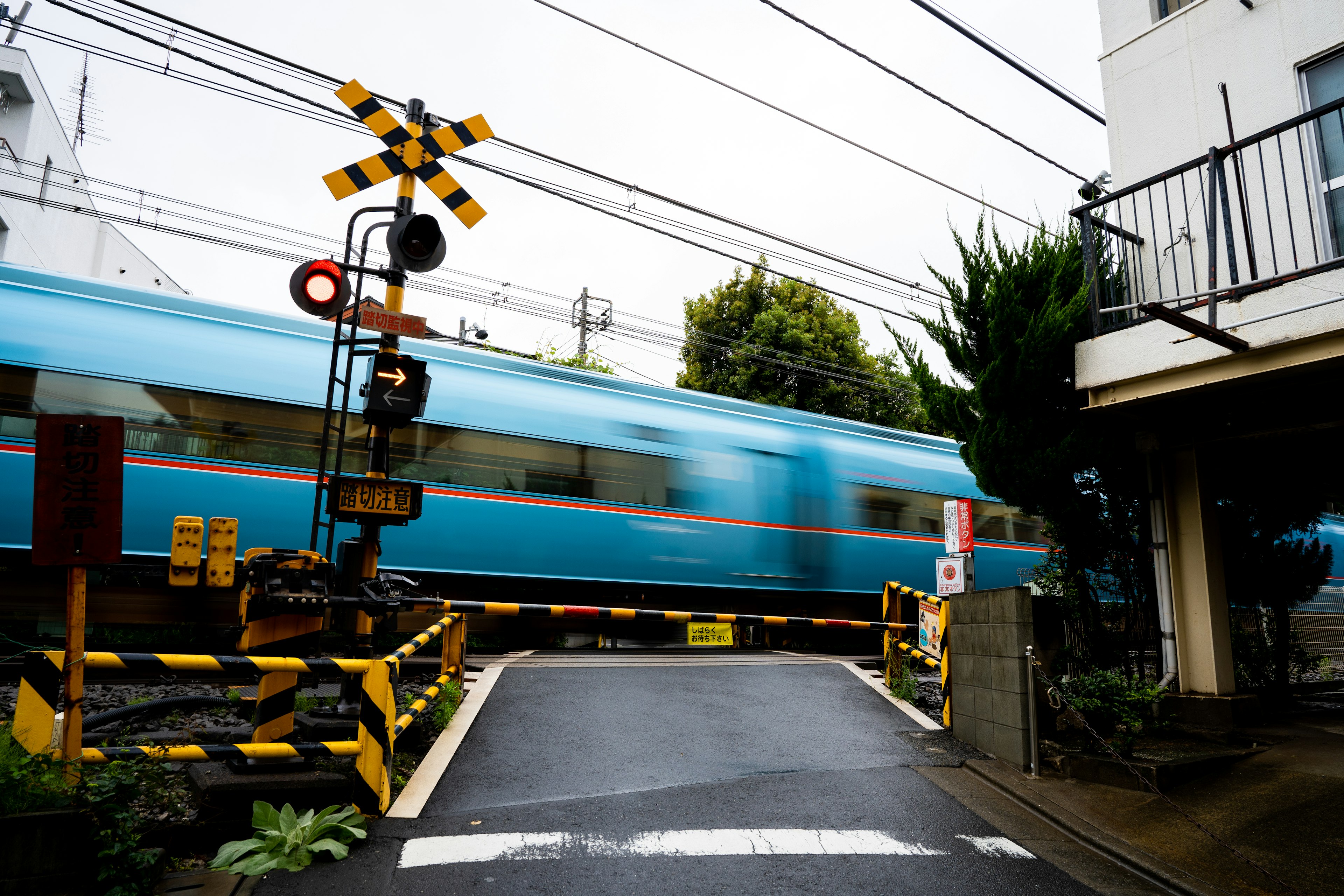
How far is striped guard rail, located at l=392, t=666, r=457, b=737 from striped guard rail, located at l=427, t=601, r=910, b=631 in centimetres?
56

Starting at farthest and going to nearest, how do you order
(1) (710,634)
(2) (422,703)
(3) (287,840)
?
A: 1. (1) (710,634)
2. (2) (422,703)
3. (3) (287,840)

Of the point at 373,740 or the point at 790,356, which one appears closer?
the point at 373,740

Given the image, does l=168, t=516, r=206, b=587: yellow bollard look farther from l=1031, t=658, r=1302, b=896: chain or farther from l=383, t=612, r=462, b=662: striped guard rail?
l=1031, t=658, r=1302, b=896: chain

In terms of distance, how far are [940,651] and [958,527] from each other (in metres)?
1.29

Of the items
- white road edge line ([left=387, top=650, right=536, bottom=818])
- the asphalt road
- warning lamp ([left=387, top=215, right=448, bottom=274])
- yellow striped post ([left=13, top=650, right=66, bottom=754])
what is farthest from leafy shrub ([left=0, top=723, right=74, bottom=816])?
warning lamp ([left=387, top=215, right=448, bottom=274])

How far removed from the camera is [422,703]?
5.54 m

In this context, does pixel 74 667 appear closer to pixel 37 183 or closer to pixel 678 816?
pixel 678 816

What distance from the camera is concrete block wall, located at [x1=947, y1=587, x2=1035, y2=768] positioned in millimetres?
6250

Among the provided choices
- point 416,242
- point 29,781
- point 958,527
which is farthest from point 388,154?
point 958,527

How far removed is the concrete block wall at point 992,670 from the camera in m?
6.25

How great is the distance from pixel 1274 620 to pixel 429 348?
441 inches

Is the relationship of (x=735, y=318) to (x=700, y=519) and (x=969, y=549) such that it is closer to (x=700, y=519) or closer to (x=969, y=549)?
(x=700, y=519)

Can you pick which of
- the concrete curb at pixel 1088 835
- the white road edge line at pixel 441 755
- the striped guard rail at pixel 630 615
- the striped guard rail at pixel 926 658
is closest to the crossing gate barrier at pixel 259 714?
the white road edge line at pixel 441 755

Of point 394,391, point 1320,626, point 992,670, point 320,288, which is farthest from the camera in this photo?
point 1320,626
